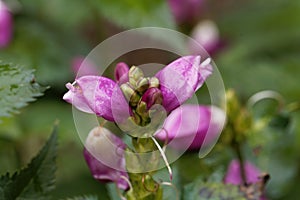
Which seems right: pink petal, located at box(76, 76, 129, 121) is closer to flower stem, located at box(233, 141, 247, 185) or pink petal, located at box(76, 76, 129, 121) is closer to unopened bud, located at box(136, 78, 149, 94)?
unopened bud, located at box(136, 78, 149, 94)

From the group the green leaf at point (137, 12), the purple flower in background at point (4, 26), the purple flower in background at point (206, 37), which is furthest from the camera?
the purple flower in background at point (206, 37)

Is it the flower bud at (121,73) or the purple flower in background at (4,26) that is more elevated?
the purple flower in background at (4,26)

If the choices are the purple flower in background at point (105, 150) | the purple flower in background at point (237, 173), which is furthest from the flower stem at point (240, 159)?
the purple flower in background at point (105, 150)

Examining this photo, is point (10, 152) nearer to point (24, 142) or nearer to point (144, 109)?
point (24, 142)

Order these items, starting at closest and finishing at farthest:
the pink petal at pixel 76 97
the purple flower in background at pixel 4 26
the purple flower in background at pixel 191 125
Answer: the pink petal at pixel 76 97, the purple flower in background at pixel 191 125, the purple flower in background at pixel 4 26

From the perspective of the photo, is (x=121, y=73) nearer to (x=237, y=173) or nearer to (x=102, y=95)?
(x=102, y=95)

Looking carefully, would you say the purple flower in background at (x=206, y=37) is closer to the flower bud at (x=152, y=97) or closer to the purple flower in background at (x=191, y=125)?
the purple flower in background at (x=191, y=125)

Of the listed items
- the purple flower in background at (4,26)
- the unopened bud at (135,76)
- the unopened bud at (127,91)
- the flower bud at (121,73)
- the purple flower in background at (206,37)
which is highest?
the purple flower in background at (206,37)
